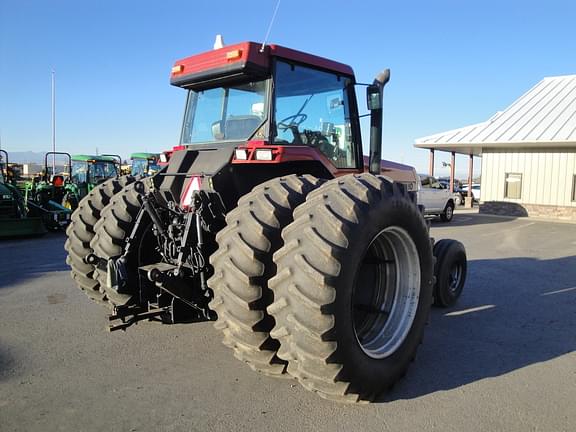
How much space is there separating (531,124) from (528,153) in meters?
1.20

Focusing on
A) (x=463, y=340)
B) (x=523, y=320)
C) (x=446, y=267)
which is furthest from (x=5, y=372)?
(x=523, y=320)

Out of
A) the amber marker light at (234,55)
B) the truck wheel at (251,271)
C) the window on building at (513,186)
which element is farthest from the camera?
the window on building at (513,186)

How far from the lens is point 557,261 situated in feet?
31.8

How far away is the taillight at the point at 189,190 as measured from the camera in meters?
4.19

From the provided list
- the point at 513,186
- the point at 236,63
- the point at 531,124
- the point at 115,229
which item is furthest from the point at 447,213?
the point at 115,229

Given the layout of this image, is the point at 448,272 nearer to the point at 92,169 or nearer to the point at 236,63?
the point at 236,63

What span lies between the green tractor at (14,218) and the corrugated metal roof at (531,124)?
1543 cm

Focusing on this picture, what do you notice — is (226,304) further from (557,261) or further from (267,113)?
(557,261)

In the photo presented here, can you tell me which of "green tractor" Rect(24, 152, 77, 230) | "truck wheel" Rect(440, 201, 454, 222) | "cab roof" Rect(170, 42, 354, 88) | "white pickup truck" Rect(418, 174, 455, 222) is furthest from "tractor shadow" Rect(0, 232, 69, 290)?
"truck wheel" Rect(440, 201, 454, 222)

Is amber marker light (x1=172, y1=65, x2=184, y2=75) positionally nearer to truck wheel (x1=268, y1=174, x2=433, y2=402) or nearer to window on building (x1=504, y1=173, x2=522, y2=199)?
truck wheel (x1=268, y1=174, x2=433, y2=402)

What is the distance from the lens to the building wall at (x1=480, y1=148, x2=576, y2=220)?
60.1ft

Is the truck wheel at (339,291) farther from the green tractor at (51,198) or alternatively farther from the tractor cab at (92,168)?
the tractor cab at (92,168)

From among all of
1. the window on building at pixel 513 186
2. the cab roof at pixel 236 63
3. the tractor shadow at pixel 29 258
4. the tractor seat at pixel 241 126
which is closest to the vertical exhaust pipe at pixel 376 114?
the cab roof at pixel 236 63

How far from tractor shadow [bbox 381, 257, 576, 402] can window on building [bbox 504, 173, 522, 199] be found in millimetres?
12650
